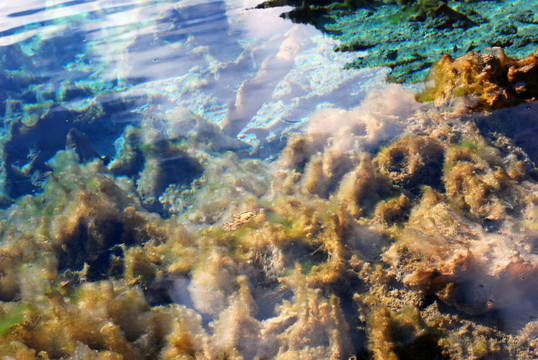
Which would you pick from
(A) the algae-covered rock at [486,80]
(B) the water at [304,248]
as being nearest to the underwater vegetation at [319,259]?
(B) the water at [304,248]

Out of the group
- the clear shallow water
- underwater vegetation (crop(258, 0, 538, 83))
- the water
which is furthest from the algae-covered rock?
the clear shallow water

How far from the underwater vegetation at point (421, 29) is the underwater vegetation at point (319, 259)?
48cm

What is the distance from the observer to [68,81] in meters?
10.5

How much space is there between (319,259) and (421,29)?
2.99 metres

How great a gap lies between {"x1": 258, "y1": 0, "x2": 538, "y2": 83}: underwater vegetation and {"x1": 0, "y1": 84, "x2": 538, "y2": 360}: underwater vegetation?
484 millimetres

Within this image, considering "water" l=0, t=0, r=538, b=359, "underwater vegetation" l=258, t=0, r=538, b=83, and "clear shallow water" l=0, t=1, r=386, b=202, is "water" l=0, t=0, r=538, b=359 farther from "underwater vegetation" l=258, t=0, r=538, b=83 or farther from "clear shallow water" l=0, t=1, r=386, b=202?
"clear shallow water" l=0, t=1, r=386, b=202

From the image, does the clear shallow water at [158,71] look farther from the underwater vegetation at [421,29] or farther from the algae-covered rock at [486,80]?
the algae-covered rock at [486,80]

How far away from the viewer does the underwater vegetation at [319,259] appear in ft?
6.05

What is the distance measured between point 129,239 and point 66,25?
15.7 m

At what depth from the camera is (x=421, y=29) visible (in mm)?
3570

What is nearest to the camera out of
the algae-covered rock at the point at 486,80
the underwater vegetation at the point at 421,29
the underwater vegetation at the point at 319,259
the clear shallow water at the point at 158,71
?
the underwater vegetation at the point at 319,259

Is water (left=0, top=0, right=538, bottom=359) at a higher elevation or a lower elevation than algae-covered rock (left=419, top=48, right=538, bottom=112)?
lower

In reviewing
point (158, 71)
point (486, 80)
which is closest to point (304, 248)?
point (486, 80)

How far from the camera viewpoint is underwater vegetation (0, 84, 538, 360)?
72.6 inches
